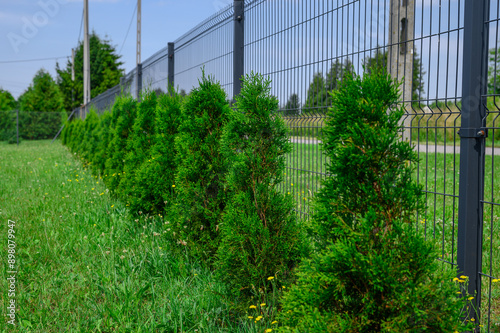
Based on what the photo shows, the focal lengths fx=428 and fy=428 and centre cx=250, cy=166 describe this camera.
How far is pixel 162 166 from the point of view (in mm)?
5301

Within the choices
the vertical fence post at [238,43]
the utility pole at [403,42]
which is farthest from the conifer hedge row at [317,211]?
the vertical fence post at [238,43]

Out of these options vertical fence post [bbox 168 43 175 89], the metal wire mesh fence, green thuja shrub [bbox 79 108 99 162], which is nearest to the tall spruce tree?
the metal wire mesh fence

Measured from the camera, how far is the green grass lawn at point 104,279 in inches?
117

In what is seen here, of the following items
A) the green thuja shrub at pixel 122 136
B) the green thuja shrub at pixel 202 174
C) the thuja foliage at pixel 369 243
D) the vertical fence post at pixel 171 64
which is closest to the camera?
the thuja foliage at pixel 369 243

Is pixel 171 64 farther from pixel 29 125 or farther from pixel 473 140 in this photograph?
pixel 29 125

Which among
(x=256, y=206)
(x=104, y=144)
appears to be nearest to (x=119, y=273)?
(x=256, y=206)

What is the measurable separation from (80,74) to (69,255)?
1695 inches

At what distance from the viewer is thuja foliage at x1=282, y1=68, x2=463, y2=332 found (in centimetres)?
180

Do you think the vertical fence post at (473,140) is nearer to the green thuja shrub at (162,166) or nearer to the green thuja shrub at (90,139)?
the green thuja shrub at (162,166)

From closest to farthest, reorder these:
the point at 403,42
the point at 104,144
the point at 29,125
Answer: the point at 403,42, the point at 104,144, the point at 29,125

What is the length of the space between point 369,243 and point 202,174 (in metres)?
2.39

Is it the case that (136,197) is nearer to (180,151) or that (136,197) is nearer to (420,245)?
(180,151)

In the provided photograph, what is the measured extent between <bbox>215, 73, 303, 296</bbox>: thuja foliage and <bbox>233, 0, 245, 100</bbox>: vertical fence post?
2140 mm

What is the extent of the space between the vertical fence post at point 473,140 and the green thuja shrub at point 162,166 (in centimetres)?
340
